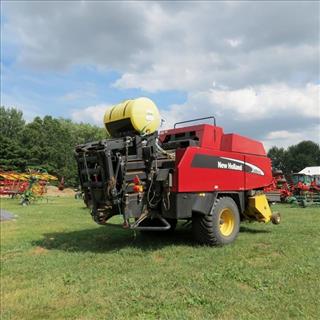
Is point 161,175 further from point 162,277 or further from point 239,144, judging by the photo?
point 239,144

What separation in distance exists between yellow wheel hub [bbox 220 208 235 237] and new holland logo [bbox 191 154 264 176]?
3.06 feet

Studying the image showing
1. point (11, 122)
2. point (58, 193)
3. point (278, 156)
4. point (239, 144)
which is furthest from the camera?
point (278, 156)

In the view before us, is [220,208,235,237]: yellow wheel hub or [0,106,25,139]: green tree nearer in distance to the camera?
[220,208,235,237]: yellow wheel hub

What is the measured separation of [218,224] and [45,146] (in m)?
55.2

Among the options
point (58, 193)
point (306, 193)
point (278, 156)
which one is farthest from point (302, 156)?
point (306, 193)

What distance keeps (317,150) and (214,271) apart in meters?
85.6

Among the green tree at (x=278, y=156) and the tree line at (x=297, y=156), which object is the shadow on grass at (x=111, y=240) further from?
the green tree at (x=278, y=156)

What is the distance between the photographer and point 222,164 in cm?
891

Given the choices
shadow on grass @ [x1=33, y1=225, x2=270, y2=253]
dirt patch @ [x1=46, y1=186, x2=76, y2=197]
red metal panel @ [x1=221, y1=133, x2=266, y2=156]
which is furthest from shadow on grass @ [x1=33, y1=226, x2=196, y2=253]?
dirt patch @ [x1=46, y1=186, x2=76, y2=197]

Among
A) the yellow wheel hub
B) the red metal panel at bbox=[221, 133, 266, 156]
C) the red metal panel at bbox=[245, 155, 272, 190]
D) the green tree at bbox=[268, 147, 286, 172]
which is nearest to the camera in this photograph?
the yellow wheel hub

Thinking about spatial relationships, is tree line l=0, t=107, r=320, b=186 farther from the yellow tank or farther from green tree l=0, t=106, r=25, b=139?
the yellow tank

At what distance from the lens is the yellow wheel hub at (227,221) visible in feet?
29.8

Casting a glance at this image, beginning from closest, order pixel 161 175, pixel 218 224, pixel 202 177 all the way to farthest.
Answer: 1. pixel 161 175
2. pixel 202 177
3. pixel 218 224

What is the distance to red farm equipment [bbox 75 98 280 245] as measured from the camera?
7984 mm
